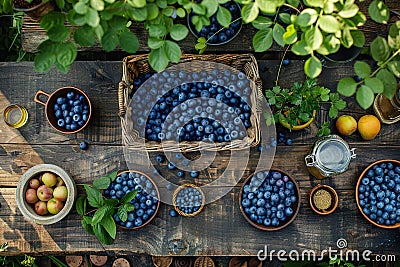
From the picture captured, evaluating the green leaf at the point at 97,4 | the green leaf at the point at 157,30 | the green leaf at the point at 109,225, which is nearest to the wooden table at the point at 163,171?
the green leaf at the point at 109,225

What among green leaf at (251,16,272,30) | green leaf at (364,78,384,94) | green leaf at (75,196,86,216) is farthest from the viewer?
green leaf at (75,196,86,216)

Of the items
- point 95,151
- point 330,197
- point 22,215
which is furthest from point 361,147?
point 22,215

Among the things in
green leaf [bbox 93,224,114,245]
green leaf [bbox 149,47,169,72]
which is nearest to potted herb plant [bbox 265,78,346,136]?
green leaf [bbox 149,47,169,72]

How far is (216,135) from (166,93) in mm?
263

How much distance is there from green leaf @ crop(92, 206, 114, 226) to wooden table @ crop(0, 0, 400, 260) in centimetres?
22

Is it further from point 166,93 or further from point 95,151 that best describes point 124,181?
point 166,93

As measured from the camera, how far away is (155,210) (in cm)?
184

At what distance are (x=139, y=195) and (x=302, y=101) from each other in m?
0.75

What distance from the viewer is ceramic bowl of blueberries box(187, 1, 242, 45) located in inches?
71.9

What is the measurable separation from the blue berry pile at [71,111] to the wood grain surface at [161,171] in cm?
7

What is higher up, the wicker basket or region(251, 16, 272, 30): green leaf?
region(251, 16, 272, 30): green leaf

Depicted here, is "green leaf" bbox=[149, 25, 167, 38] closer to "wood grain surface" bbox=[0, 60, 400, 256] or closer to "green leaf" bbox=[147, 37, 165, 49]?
"green leaf" bbox=[147, 37, 165, 49]

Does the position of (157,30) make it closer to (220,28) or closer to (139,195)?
(220,28)

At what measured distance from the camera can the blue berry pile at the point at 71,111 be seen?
1837 mm
